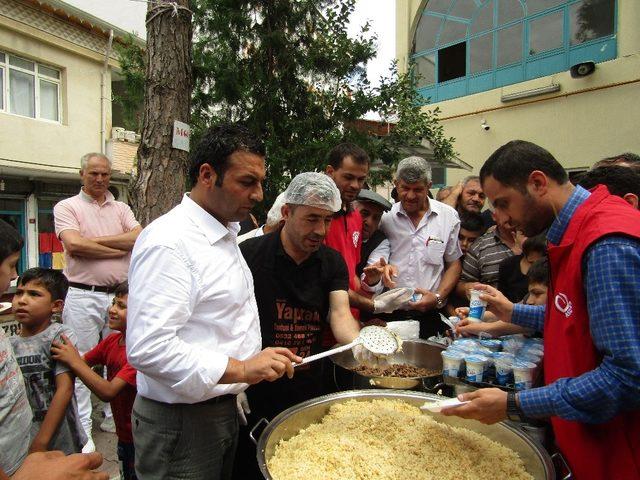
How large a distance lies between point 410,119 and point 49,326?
18.4 feet

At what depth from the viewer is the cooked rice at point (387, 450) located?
5.33ft

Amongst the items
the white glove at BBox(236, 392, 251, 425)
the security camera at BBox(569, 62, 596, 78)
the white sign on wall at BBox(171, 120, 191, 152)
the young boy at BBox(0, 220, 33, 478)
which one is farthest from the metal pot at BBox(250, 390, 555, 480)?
the security camera at BBox(569, 62, 596, 78)

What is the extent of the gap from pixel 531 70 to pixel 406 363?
9837 mm

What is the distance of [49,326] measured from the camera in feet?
8.02

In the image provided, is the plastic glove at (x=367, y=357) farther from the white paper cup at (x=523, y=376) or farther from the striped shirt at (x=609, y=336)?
the striped shirt at (x=609, y=336)

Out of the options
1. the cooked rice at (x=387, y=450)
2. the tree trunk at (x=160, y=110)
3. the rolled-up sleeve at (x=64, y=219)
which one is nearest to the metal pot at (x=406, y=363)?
the cooked rice at (x=387, y=450)

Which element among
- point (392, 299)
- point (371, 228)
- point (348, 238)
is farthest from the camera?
point (371, 228)

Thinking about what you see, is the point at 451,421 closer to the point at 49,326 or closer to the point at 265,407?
the point at 265,407

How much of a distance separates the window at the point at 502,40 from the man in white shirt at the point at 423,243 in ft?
22.1

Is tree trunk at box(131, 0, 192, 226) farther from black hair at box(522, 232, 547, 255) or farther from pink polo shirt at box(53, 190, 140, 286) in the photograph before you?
black hair at box(522, 232, 547, 255)

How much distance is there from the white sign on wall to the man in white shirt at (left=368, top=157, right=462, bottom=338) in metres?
1.81

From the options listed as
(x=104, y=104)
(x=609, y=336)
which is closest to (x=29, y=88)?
(x=104, y=104)

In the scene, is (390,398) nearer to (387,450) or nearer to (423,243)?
(387,450)

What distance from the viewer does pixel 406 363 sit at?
2.65 m
